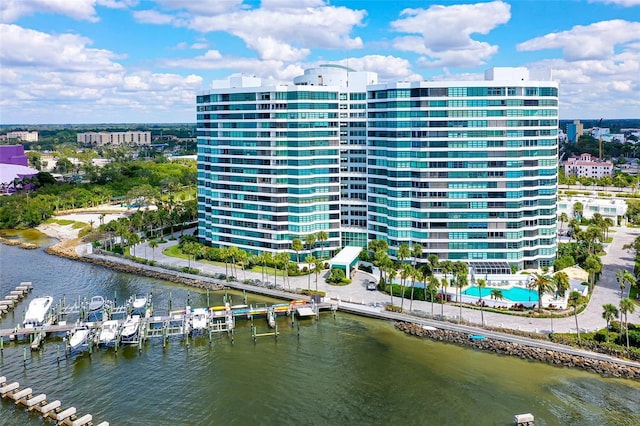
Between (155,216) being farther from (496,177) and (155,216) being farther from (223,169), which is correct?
(496,177)

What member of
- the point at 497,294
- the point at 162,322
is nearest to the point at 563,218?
the point at 497,294

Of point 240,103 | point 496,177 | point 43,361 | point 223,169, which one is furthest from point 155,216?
point 496,177

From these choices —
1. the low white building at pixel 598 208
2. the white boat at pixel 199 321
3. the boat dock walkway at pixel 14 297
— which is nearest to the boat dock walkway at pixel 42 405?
the white boat at pixel 199 321

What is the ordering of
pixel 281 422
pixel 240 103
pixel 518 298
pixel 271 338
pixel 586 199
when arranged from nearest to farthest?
pixel 281 422, pixel 271 338, pixel 518 298, pixel 240 103, pixel 586 199

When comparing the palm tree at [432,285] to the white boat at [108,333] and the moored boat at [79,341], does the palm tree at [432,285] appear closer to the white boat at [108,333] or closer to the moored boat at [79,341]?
the white boat at [108,333]

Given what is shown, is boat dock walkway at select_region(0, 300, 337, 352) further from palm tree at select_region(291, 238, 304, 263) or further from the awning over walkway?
palm tree at select_region(291, 238, 304, 263)

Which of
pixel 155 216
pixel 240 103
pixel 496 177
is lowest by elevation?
pixel 155 216

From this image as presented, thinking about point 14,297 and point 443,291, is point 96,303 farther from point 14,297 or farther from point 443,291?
point 443,291
